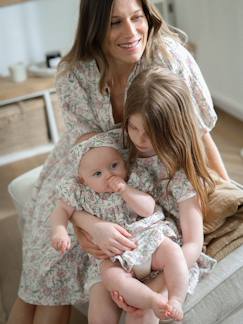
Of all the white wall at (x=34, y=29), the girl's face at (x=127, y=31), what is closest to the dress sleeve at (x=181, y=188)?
the girl's face at (x=127, y=31)

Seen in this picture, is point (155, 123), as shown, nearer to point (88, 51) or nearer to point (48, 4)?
point (88, 51)

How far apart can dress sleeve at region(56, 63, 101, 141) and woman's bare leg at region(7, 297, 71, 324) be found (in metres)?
A: 0.57

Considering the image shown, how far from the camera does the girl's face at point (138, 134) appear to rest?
1479 mm

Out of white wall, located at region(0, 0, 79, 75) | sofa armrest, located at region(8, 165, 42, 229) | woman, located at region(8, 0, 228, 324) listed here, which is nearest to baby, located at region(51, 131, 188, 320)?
woman, located at region(8, 0, 228, 324)

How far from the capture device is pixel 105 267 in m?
1.48

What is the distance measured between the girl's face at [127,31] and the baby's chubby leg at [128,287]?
2.13ft

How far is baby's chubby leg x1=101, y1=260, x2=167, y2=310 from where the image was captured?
1.37 meters

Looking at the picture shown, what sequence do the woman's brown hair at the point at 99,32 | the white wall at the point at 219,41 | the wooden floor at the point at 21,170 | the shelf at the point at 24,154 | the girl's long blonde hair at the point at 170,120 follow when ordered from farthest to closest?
the shelf at the point at 24,154 < the white wall at the point at 219,41 < the wooden floor at the point at 21,170 < the woman's brown hair at the point at 99,32 < the girl's long blonde hair at the point at 170,120

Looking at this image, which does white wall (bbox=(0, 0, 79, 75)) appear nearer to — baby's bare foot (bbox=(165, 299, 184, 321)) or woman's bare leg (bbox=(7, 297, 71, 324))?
woman's bare leg (bbox=(7, 297, 71, 324))

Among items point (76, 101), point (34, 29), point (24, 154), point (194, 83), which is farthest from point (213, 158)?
point (34, 29)

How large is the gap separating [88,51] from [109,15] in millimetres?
190

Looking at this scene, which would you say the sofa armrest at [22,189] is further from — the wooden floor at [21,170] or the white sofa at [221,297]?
the white sofa at [221,297]

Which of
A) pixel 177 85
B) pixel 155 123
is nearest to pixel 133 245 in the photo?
pixel 155 123

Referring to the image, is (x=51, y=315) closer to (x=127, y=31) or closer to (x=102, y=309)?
(x=102, y=309)
